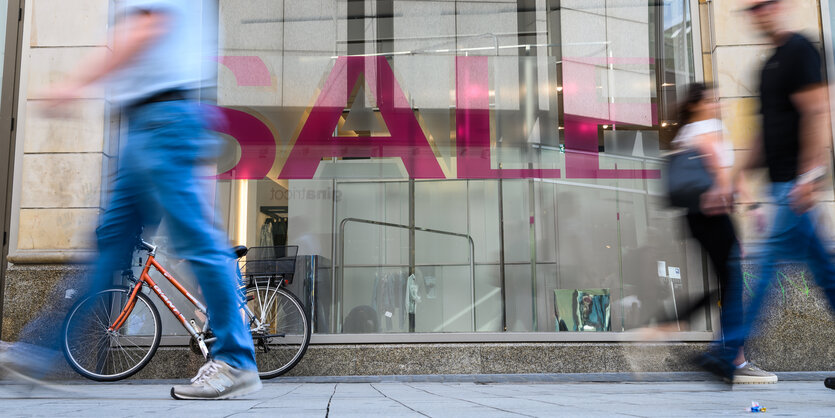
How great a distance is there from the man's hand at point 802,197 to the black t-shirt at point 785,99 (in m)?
0.07

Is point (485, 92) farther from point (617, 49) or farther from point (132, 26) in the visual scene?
point (132, 26)

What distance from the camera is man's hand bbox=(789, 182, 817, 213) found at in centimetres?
327

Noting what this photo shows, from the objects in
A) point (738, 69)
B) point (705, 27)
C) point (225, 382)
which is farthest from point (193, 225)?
point (705, 27)

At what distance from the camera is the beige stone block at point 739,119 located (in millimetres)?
5855

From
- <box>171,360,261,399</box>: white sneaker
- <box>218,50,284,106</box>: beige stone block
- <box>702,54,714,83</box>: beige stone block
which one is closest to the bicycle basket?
<box>218,50,284,106</box>: beige stone block

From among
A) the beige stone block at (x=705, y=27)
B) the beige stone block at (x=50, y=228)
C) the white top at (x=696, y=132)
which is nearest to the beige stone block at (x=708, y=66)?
the beige stone block at (x=705, y=27)

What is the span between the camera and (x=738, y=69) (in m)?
5.95

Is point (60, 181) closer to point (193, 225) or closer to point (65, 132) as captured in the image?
point (65, 132)

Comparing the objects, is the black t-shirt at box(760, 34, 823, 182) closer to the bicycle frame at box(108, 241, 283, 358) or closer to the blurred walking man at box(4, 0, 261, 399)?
the blurred walking man at box(4, 0, 261, 399)

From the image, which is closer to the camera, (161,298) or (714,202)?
(714,202)

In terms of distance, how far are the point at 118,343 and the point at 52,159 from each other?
1812 mm

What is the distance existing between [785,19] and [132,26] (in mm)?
3045

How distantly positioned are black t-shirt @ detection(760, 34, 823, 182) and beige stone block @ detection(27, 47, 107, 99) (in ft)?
16.5

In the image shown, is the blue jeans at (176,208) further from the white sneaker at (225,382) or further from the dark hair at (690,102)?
Answer: the dark hair at (690,102)
